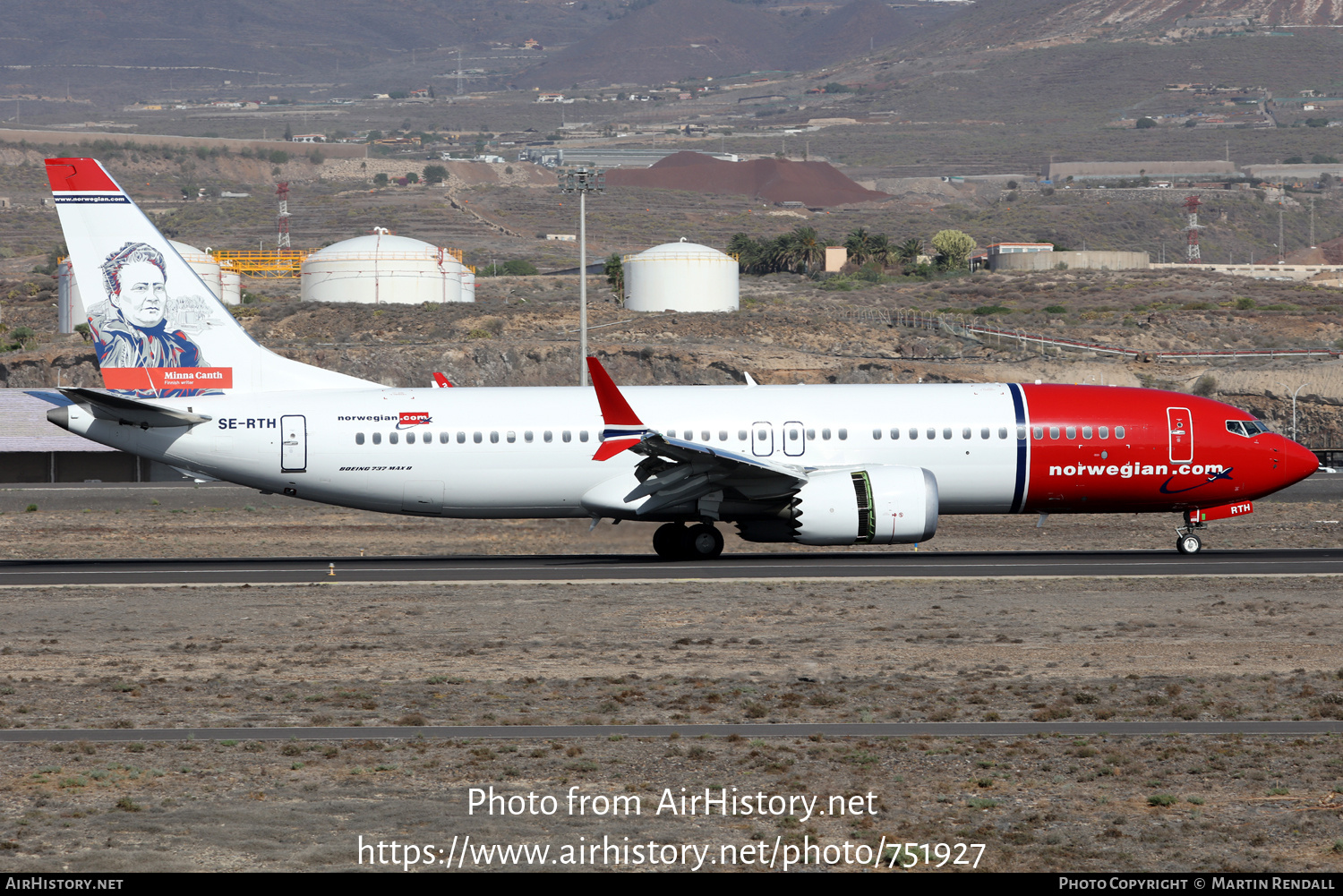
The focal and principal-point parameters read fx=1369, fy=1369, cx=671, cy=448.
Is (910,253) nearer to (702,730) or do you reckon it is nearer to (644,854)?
(702,730)

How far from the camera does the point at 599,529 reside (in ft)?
113

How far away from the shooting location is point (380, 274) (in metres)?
120

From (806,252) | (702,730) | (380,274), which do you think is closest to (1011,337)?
(380,274)

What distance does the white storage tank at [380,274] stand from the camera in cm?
11975

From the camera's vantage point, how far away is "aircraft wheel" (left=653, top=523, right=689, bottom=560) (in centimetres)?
3384

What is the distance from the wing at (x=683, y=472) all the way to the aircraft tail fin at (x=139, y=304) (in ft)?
26.7

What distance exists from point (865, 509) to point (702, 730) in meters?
15.4

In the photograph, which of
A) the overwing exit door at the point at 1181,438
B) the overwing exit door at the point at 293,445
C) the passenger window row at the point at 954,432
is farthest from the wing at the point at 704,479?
the overwing exit door at the point at 1181,438

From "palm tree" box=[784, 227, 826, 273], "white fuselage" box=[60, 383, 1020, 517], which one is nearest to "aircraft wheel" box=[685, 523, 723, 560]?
"white fuselage" box=[60, 383, 1020, 517]

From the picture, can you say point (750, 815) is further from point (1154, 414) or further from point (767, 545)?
point (767, 545)

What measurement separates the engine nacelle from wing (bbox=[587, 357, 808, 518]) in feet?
2.85

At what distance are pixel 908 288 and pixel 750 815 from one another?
125 metres

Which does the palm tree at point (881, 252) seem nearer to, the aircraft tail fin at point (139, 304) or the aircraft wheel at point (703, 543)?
the aircraft wheel at point (703, 543)
